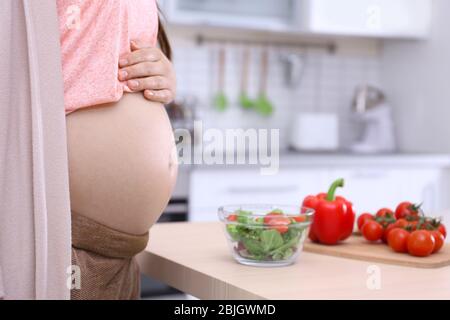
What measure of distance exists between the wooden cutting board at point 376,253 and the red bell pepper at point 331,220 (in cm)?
2

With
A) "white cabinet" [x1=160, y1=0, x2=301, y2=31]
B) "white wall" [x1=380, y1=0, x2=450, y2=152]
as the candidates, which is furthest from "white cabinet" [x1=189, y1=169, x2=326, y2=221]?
"white wall" [x1=380, y1=0, x2=450, y2=152]

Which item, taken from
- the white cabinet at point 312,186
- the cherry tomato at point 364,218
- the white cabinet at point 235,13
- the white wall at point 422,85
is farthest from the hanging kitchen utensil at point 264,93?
the cherry tomato at point 364,218

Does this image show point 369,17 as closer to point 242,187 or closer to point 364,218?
point 242,187

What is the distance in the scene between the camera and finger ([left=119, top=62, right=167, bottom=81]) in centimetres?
127

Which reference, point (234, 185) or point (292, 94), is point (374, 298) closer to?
point (234, 185)

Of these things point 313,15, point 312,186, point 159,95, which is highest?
point 313,15

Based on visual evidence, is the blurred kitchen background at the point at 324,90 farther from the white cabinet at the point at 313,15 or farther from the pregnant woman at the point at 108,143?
the pregnant woman at the point at 108,143

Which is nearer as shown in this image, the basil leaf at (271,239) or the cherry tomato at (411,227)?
the basil leaf at (271,239)

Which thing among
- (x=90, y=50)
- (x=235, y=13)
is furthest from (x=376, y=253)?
(x=235, y=13)

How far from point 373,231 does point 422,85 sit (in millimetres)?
2444

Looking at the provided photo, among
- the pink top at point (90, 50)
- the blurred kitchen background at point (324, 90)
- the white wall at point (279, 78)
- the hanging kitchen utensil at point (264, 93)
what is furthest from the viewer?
the hanging kitchen utensil at point (264, 93)

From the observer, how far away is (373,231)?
1435 millimetres

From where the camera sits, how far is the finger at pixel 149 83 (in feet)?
4.17

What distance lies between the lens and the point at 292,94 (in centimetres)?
Answer: 378
